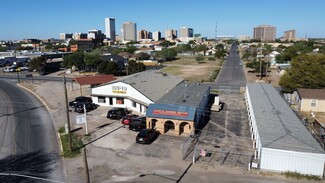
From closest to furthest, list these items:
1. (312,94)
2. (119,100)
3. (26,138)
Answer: (26,138)
(312,94)
(119,100)

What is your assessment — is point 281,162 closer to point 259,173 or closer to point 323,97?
point 259,173

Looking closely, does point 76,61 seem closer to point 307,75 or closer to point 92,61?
point 92,61

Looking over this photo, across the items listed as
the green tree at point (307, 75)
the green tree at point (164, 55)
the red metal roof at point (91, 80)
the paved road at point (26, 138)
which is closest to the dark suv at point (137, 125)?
the paved road at point (26, 138)

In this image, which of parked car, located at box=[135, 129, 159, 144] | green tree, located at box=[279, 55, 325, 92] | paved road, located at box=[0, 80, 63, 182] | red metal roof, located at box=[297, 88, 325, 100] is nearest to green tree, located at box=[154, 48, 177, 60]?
green tree, located at box=[279, 55, 325, 92]

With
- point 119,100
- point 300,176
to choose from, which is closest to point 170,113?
point 119,100

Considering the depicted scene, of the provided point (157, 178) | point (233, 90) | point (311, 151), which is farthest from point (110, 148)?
point (233, 90)

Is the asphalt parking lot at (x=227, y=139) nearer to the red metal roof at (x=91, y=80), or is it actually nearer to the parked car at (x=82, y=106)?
the parked car at (x=82, y=106)
